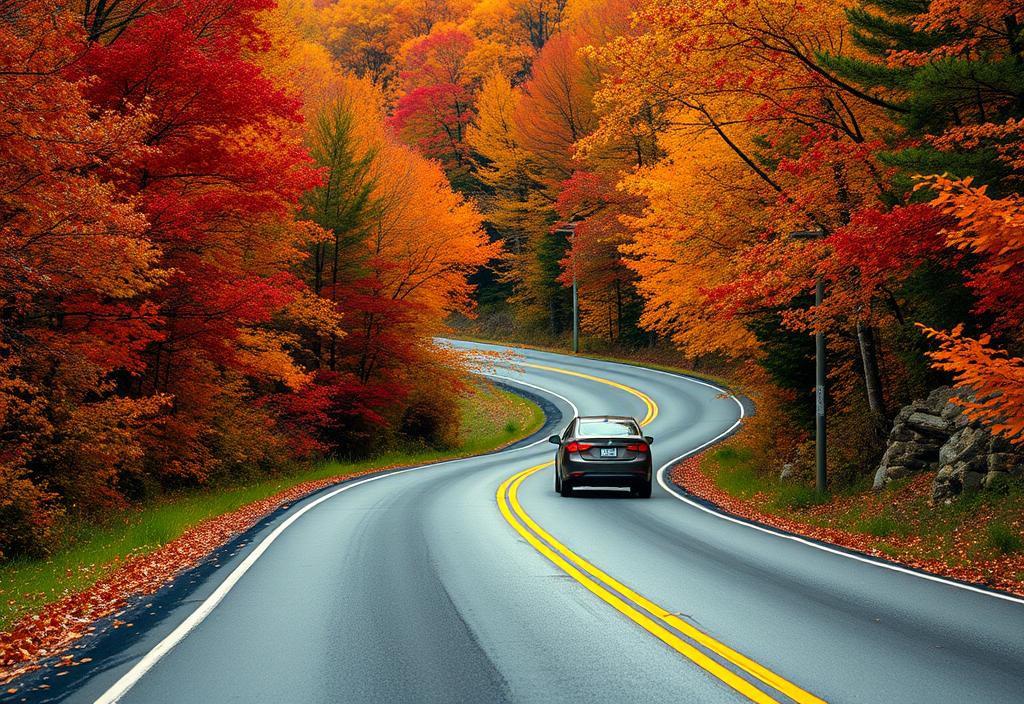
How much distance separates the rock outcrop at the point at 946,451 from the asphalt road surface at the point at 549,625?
3.09m

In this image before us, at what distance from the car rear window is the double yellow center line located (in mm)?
5740

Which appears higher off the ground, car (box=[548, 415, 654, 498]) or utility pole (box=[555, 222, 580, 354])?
utility pole (box=[555, 222, 580, 354])

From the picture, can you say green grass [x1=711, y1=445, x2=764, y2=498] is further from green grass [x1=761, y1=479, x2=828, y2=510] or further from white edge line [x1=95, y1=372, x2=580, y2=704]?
white edge line [x1=95, y1=372, x2=580, y2=704]

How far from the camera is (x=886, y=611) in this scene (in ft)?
26.0

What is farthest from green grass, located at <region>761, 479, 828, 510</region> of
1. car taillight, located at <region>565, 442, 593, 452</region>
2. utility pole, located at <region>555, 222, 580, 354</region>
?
utility pole, located at <region>555, 222, 580, 354</region>

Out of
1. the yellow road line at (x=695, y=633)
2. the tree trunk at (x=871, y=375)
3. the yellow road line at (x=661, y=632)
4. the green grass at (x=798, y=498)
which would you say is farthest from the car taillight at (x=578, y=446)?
the tree trunk at (x=871, y=375)

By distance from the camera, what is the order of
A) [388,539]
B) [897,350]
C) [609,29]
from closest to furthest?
[388,539]
[897,350]
[609,29]

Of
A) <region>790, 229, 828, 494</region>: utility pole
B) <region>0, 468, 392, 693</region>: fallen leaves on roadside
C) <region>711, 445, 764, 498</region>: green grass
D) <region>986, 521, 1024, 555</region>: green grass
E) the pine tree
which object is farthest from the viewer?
<region>711, 445, 764, 498</region>: green grass

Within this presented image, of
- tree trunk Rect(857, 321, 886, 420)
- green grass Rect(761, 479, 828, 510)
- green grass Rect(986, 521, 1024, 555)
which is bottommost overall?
green grass Rect(761, 479, 828, 510)

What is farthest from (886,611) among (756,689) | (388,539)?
(388,539)

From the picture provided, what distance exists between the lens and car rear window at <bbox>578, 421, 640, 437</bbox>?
60.4 feet

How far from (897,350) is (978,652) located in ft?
48.2

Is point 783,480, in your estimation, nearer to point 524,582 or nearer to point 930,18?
point 930,18

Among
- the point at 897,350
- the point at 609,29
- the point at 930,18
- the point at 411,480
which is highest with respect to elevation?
the point at 609,29
